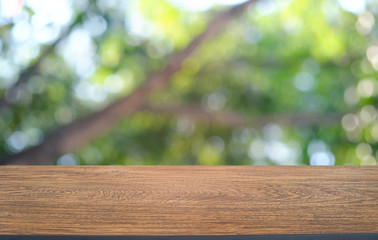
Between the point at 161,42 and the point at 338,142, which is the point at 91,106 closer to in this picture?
the point at 161,42

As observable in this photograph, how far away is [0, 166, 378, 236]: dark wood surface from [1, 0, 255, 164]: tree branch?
2.92m

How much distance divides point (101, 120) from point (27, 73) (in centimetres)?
82

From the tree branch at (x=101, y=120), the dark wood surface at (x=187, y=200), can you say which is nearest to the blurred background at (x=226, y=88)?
the tree branch at (x=101, y=120)

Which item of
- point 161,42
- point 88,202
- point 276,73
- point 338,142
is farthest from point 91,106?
point 88,202

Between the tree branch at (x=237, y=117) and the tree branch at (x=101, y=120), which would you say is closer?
the tree branch at (x=101, y=120)

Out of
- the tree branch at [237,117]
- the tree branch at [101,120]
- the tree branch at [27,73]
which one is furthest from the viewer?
the tree branch at [237,117]

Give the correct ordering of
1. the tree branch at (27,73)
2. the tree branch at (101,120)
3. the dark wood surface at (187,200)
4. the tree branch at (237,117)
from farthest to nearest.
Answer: the tree branch at (237,117) → the tree branch at (27,73) → the tree branch at (101,120) → the dark wood surface at (187,200)

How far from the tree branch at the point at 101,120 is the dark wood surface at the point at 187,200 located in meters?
2.92

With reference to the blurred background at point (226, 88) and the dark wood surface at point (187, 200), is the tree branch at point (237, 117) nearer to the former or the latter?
the blurred background at point (226, 88)

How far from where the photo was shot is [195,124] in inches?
186

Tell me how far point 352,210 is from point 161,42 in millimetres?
3996

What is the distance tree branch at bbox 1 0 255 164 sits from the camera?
3.44 metres

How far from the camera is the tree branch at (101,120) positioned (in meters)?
3.44

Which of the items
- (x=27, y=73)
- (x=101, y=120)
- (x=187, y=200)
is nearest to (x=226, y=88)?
(x=101, y=120)
